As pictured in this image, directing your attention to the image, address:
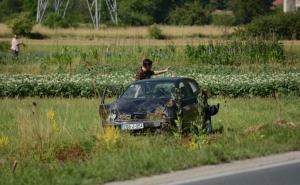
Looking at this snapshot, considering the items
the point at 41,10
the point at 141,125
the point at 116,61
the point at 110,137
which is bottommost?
the point at 116,61

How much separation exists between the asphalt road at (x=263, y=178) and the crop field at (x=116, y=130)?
875 millimetres

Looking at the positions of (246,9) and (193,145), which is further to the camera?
(246,9)

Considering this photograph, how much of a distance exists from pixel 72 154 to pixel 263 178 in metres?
3.61

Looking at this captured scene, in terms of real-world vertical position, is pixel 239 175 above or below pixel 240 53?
below

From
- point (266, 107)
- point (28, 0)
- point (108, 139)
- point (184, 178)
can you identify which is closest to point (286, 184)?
point (184, 178)

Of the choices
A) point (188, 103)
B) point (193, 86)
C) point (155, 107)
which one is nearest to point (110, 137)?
point (155, 107)

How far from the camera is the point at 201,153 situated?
12805 millimetres

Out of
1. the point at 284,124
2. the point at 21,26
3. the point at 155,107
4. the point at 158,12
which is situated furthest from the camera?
the point at 158,12

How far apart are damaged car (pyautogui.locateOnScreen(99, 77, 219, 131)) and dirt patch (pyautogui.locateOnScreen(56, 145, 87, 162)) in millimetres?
2444

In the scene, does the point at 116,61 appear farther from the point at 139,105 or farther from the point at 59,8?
the point at 59,8

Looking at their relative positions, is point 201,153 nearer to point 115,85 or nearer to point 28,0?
point 115,85

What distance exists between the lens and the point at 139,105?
17.0 m

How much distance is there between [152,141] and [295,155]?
2807 mm

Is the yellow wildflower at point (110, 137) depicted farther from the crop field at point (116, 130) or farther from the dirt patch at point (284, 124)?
the dirt patch at point (284, 124)
